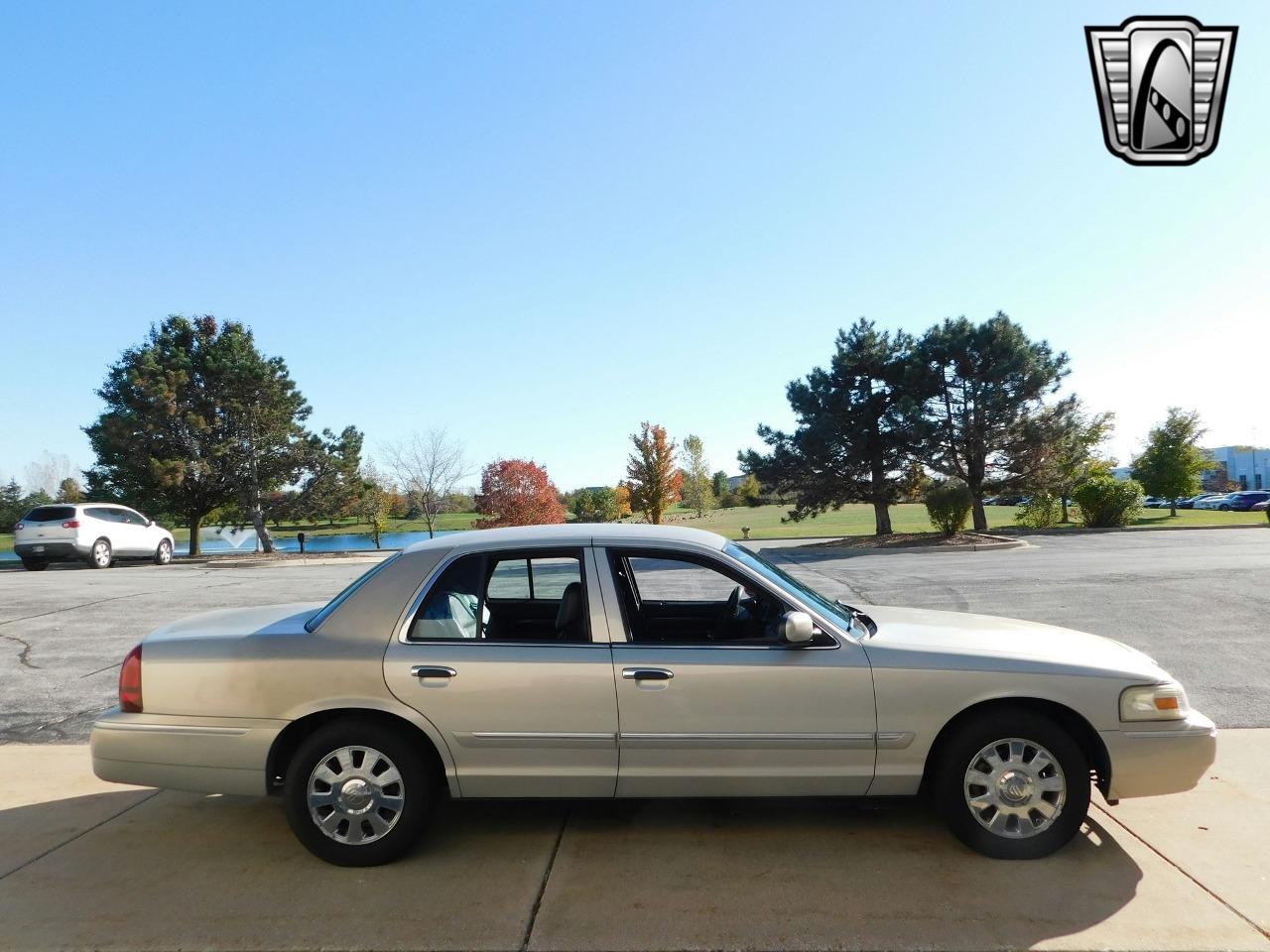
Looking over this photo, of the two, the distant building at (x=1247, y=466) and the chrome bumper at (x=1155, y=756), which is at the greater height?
the distant building at (x=1247, y=466)

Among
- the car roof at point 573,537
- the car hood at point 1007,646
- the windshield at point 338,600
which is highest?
the car roof at point 573,537

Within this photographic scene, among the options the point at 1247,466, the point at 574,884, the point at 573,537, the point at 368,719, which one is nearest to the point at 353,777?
the point at 368,719

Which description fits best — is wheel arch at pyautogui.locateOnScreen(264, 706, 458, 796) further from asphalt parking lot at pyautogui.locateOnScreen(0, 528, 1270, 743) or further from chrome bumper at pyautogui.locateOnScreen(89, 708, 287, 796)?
asphalt parking lot at pyautogui.locateOnScreen(0, 528, 1270, 743)

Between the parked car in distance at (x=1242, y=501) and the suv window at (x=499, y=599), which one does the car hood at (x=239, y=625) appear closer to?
the suv window at (x=499, y=599)

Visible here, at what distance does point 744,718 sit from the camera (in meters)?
3.61

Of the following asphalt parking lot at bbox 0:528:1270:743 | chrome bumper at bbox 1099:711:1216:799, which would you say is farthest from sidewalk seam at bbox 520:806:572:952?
asphalt parking lot at bbox 0:528:1270:743

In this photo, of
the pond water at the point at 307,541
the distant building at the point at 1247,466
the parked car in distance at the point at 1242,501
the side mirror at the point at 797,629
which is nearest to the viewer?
the side mirror at the point at 797,629

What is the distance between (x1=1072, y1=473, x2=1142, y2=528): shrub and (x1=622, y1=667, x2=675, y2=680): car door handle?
3350cm

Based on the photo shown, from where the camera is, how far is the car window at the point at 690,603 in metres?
3.81

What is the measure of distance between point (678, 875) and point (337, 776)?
161 cm

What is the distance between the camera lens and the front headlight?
143 inches

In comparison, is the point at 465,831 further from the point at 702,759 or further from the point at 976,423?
the point at 976,423

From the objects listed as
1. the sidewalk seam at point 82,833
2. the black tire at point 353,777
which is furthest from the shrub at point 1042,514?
the sidewalk seam at point 82,833

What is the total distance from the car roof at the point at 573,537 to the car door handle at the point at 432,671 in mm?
630
